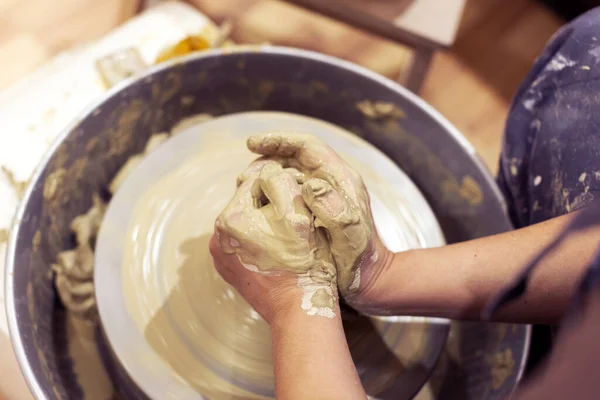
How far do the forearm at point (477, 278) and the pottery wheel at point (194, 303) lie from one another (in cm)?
16

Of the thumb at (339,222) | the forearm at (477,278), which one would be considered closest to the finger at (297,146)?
the thumb at (339,222)

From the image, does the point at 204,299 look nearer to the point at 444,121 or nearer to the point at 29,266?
the point at 29,266

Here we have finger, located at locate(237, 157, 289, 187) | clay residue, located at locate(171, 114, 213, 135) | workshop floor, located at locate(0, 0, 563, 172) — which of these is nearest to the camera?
finger, located at locate(237, 157, 289, 187)

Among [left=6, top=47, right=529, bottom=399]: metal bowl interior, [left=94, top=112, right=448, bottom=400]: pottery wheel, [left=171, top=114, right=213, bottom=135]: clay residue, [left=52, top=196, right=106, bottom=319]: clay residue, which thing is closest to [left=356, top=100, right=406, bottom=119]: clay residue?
[left=6, top=47, right=529, bottom=399]: metal bowl interior

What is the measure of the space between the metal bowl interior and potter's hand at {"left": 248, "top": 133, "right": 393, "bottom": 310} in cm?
45

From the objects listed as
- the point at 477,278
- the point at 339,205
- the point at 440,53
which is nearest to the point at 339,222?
the point at 339,205

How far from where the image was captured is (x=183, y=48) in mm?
1517

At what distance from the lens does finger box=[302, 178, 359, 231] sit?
765mm

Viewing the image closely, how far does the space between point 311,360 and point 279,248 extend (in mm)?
193

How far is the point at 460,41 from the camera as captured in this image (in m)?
2.39

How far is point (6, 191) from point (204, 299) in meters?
0.61

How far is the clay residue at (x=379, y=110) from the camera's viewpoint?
1.36m

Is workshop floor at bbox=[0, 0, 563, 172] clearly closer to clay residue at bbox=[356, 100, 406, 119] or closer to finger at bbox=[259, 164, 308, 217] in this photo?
clay residue at bbox=[356, 100, 406, 119]

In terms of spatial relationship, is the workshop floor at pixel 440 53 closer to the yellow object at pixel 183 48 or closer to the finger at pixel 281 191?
the yellow object at pixel 183 48
